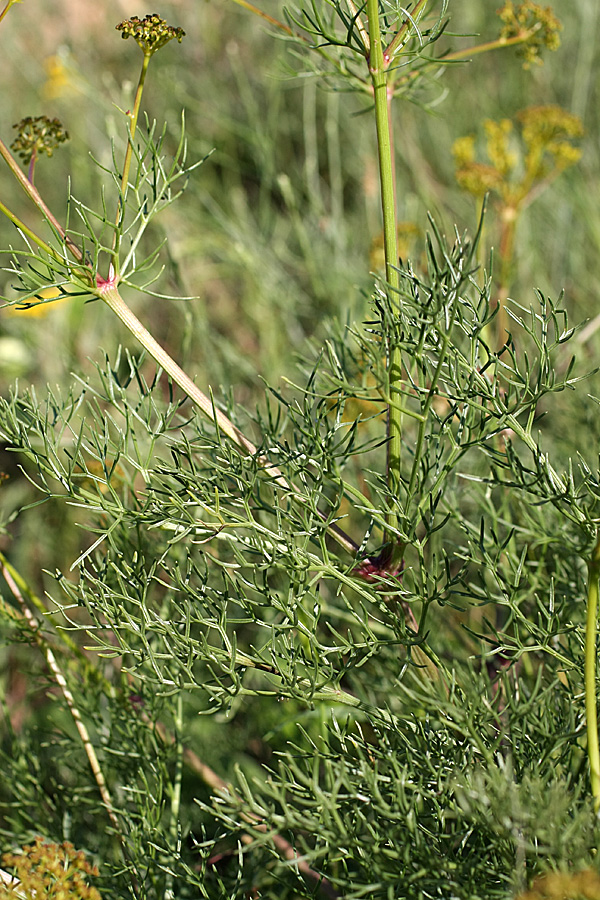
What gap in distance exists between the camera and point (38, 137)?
22.7 inches

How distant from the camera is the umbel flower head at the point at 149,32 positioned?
0.51 m

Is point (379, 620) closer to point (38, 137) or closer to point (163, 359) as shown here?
point (163, 359)

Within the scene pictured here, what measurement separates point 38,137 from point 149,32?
0.12 metres

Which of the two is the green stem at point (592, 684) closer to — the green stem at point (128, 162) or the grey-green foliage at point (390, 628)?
the grey-green foliage at point (390, 628)

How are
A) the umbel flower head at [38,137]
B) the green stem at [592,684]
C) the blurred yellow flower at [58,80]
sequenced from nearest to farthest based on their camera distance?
1. the green stem at [592,684]
2. the umbel flower head at [38,137]
3. the blurred yellow flower at [58,80]

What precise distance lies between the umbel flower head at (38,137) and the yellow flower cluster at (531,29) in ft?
1.24

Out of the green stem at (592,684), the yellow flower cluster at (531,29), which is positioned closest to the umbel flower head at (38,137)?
the yellow flower cluster at (531,29)

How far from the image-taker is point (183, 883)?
0.66m

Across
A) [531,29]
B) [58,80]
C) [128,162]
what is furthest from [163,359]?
[58,80]

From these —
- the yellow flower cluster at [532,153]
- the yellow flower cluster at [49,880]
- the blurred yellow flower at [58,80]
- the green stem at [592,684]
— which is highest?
the blurred yellow flower at [58,80]

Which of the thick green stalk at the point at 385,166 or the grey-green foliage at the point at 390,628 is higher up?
the thick green stalk at the point at 385,166

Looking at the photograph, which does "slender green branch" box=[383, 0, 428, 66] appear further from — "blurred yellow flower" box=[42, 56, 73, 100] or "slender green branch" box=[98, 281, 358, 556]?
"blurred yellow flower" box=[42, 56, 73, 100]

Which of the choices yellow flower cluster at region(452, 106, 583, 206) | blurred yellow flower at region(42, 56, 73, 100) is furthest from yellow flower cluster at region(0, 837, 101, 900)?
blurred yellow flower at region(42, 56, 73, 100)

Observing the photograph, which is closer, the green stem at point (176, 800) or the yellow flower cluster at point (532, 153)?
the green stem at point (176, 800)
